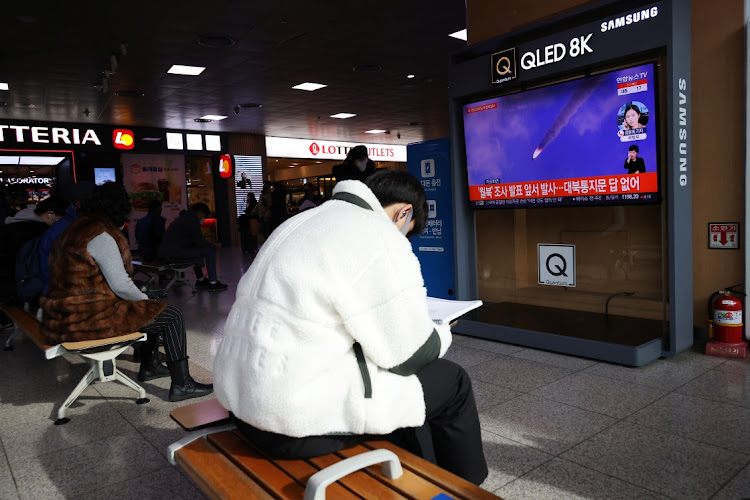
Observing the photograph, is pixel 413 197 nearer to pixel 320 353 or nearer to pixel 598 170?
pixel 320 353

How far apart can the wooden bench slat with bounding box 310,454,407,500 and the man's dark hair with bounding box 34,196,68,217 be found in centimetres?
484

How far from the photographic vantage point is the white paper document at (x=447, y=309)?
199 cm

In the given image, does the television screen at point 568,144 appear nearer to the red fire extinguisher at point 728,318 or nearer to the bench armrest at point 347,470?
the red fire extinguisher at point 728,318

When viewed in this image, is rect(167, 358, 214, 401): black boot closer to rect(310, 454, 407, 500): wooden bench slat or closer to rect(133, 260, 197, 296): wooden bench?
rect(310, 454, 407, 500): wooden bench slat

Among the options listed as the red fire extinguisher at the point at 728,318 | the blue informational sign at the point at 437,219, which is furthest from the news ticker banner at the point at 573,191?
the red fire extinguisher at the point at 728,318

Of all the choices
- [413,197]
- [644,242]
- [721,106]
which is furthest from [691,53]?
[413,197]

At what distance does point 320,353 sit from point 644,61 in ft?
11.1

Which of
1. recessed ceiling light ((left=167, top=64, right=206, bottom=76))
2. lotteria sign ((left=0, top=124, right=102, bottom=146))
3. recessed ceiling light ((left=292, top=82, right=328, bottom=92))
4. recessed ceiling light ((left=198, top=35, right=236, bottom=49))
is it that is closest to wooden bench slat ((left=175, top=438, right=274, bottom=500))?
recessed ceiling light ((left=198, top=35, right=236, bottom=49))

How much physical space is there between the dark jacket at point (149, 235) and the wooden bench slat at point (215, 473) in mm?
6965

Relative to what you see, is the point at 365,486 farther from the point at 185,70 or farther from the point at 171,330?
the point at 185,70

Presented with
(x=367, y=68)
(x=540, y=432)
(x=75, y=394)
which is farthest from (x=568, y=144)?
(x=367, y=68)

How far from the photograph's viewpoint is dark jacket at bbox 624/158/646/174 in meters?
3.60

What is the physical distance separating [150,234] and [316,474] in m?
7.62

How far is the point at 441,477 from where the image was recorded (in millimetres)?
1409
